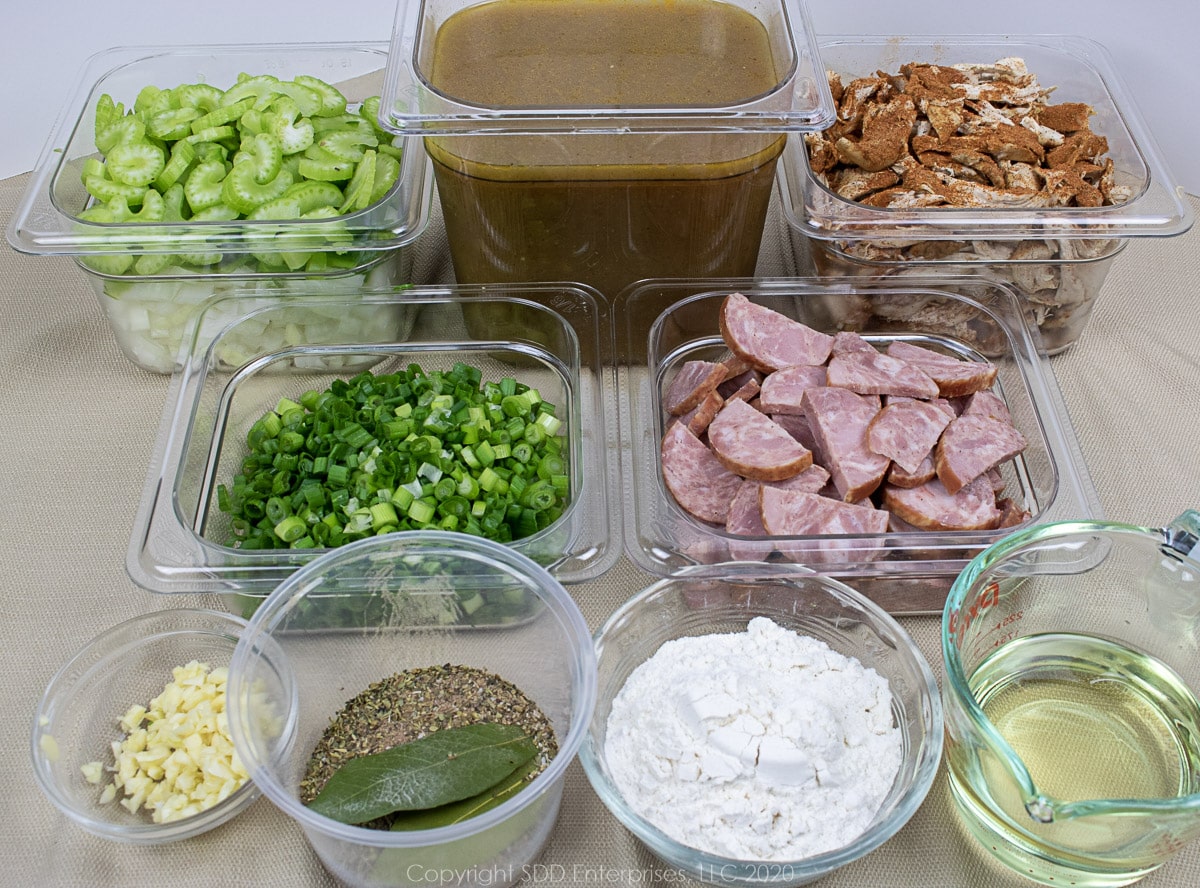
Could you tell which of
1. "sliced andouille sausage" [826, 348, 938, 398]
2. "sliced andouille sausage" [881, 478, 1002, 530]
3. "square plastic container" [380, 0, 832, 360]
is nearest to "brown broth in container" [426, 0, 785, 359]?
"square plastic container" [380, 0, 832, 360]

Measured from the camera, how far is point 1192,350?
2.11 m

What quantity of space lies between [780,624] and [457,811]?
52cm

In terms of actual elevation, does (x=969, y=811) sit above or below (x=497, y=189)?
below

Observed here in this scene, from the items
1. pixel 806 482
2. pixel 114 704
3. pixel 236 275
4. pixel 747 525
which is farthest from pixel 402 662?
pixel 236 275

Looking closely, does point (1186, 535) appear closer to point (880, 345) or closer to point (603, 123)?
point (880, 345)

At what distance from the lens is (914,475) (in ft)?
5.18

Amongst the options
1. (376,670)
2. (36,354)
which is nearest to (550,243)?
(376,670)

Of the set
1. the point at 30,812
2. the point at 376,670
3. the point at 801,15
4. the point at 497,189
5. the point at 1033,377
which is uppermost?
the point at 801,15

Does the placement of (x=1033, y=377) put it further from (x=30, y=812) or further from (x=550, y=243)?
(x=30, y=812)

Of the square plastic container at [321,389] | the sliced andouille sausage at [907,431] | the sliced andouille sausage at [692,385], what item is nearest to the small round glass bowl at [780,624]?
the square plastic container at [321,389]

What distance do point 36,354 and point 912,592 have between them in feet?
5.59

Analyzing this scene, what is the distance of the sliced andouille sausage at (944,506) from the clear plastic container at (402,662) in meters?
0.53

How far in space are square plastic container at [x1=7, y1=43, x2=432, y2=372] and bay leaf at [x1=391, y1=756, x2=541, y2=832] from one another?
37.0 inches

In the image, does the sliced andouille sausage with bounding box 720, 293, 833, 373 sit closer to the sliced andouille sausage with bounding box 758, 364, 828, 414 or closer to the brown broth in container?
the sliced andouille sausage with bounding box 758, 364, 828, 414
